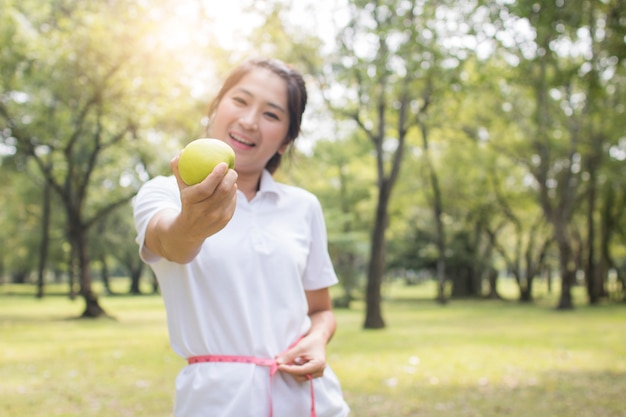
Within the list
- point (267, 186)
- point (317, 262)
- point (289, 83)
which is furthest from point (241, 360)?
point (289, 83)

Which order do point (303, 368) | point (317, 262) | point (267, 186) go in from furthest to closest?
point (317, 262)
point (267, 186)
point (303, 368)

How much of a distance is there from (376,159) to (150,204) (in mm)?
17975

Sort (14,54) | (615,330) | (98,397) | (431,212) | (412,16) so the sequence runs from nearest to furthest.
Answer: (98,397), (412,16), (615,330), (14,54), (431,212)

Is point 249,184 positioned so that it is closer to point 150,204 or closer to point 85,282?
point 150,204

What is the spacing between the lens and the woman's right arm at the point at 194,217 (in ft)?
4.69

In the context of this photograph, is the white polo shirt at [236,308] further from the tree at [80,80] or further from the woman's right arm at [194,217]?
the tree at [80,80]

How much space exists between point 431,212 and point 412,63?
24.2 m

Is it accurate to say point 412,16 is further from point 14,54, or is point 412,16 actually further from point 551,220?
point 551,220

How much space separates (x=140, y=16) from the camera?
1644 cm

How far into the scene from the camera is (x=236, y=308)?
6.27 feet

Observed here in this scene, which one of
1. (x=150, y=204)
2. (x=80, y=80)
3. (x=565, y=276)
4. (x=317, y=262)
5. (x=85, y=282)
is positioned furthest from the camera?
(x=565, y=276)

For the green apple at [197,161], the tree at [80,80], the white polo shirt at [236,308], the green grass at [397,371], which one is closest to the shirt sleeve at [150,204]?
the white polo shirt at [236,308]

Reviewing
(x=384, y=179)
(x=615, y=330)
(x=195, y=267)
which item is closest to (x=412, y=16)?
(x=384, y=179)

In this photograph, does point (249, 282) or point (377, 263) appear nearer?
point (249, 282)
